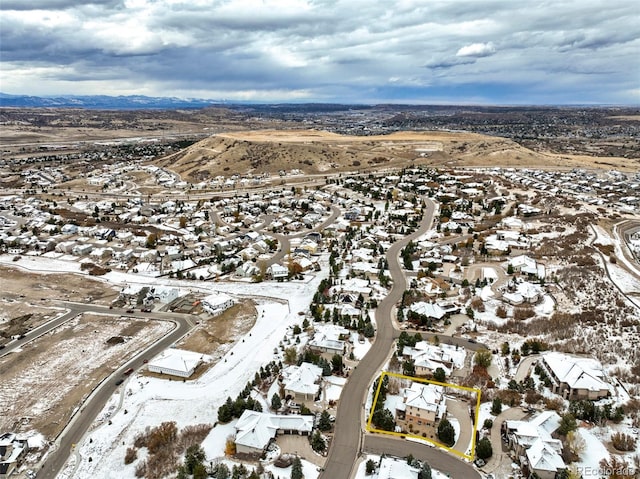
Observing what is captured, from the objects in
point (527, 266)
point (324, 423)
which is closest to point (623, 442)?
point (324, 423)

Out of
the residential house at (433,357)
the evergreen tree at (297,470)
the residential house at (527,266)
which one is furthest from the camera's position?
the residential house at (527,266)

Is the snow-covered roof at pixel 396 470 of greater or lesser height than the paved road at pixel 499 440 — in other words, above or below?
above

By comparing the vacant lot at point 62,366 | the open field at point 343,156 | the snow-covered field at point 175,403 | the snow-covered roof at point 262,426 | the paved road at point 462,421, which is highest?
the open field at point 343,156

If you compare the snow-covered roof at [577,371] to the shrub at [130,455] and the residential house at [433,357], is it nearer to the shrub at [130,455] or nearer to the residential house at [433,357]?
the residential house at [433,357]

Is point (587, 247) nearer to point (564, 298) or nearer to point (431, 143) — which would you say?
point (564, 298)

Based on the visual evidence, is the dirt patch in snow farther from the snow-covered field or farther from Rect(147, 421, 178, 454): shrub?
Rect(147, 421, 178, 454): shrub

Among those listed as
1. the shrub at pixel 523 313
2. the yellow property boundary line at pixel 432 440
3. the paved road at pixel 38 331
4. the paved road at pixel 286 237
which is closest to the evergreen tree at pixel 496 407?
the yellow property boundary line at pixel 432 440

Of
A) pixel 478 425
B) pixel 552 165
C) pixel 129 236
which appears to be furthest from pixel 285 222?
pixel 552 165
